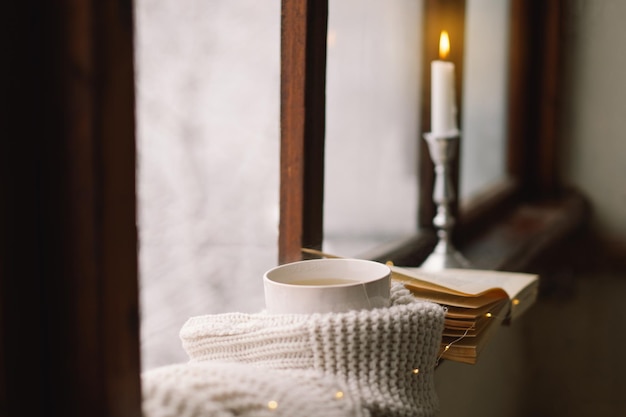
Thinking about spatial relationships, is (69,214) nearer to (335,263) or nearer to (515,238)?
(335,263)

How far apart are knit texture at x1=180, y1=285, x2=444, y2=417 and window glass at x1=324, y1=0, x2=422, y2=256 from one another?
42cm

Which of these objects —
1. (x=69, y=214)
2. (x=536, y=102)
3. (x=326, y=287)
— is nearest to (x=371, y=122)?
(x=326, y=287)

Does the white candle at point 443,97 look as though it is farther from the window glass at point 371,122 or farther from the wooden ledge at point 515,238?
the wooden ledge at point 515,238

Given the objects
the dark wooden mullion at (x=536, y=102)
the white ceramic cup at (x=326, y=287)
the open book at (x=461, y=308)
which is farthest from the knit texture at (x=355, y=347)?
the dark wooden mullion at (x=536, y=102)

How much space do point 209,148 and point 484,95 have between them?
1.15m

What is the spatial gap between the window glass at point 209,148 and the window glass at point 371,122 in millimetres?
115

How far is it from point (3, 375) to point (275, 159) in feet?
1.83

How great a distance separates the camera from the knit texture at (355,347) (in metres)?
0.53

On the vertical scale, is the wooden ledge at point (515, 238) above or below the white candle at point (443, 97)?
below

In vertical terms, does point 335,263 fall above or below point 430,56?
below

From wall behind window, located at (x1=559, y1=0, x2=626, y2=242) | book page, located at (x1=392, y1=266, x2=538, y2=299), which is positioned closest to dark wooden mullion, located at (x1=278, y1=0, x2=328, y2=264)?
book page, located at (x1=392, y1=266, x2=538, y2=299)

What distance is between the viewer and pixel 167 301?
0.83 metres

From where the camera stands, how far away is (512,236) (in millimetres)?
1728

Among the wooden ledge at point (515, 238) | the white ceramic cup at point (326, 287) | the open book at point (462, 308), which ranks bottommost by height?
the wooden ledge at point (515, 238)
